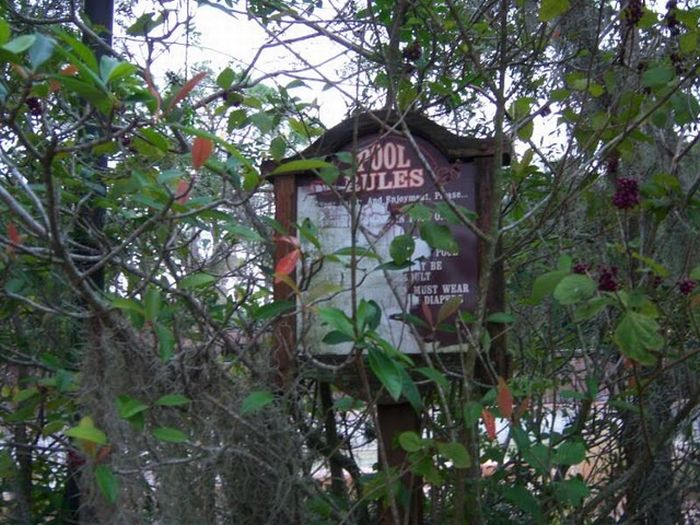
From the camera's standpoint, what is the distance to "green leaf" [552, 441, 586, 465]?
3.41 m

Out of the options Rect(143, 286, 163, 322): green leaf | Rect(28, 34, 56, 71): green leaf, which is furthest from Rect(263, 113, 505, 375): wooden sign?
Rect(28, 34, 56, 71): green leaf

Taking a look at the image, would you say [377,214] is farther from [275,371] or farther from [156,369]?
[156,369]

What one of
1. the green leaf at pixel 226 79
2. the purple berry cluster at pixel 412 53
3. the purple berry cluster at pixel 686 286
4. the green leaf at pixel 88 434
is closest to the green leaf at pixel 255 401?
the green leaf at pixel 88 434

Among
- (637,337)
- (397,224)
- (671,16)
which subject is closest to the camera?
(637,337)

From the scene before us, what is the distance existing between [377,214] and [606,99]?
192 cm

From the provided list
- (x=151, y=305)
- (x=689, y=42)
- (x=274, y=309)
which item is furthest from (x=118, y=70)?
(x=689, y=42)

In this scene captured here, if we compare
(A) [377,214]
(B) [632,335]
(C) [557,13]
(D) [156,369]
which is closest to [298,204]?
(A) [377,214]

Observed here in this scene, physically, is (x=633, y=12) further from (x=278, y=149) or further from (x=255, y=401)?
(x=255, y=401)

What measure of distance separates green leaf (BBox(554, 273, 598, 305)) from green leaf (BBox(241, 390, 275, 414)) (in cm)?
98

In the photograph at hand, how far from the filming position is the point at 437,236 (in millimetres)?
3365

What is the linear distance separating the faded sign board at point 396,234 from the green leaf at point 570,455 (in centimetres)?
53

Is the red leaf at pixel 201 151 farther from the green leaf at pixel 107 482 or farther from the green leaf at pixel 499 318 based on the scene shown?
the green leaf at pixel 499 318

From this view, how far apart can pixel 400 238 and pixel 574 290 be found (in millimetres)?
648

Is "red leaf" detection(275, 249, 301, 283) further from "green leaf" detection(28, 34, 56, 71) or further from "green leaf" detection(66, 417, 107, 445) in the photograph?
"green leaf" detection(28, 34, 56, 71)
